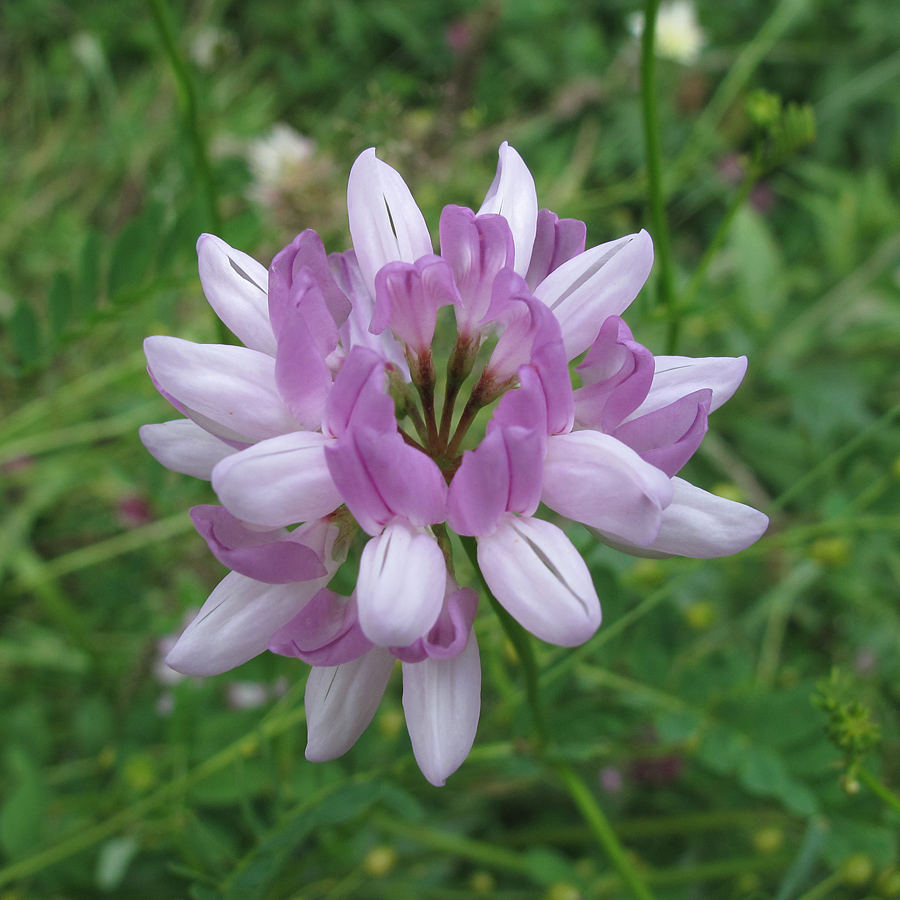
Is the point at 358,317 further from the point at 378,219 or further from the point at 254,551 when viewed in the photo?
the point at 254,551

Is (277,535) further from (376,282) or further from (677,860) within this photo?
(677,860)

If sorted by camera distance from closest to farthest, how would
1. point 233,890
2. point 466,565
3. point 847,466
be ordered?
point 233,890 < point 466,565 < point 847,466

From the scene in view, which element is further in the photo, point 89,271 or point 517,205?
point 89,271

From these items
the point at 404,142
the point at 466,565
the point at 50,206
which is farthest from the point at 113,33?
the point at 466,565

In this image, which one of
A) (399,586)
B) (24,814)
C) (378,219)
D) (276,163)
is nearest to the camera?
(399,586)

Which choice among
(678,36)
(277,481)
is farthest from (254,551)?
(678,36)

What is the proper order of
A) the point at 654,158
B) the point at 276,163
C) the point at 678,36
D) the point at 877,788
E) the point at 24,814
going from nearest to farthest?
the point at 877,788, the point at 654,158, the point at 24,814, the point at 276,163, the point at 678,36

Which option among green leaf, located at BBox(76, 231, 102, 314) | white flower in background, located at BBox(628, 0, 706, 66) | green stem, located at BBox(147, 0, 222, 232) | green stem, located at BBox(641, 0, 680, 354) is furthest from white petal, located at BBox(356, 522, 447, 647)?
white flower in background, located at BBox(628, 0, 706, 66)

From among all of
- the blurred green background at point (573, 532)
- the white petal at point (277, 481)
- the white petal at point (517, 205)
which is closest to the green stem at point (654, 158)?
the blurred green background at point (573, 532)
